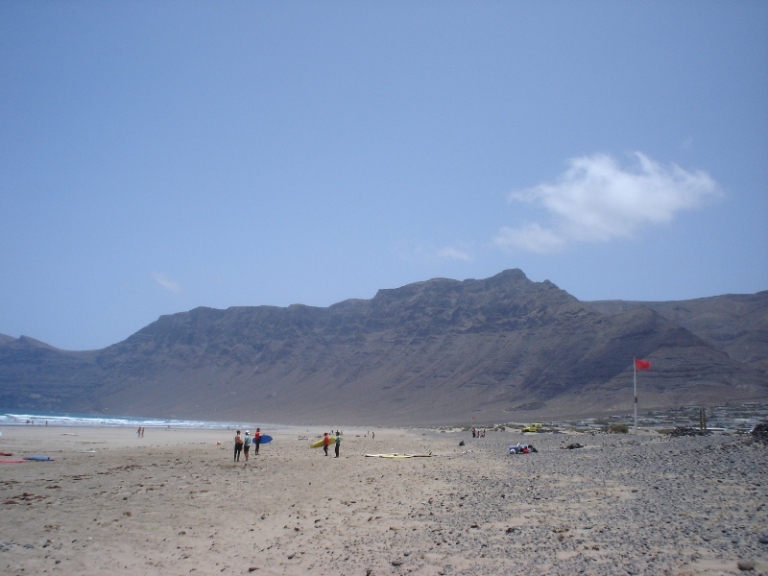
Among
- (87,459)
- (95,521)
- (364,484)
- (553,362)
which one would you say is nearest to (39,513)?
(95,521)

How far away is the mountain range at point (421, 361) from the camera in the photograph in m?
96.3

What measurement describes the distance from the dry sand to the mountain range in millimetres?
69469

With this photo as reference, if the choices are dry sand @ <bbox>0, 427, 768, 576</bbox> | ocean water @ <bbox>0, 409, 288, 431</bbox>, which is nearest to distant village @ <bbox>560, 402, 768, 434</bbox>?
dry sand @ <bbox>0, 427, 768, 576</bbox>

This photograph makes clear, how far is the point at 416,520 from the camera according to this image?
11922mm

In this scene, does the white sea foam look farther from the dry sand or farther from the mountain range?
the dry sand

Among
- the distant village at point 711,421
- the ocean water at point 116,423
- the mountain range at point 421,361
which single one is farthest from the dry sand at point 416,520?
the mountain range at point 421,361

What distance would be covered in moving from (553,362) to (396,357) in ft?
129

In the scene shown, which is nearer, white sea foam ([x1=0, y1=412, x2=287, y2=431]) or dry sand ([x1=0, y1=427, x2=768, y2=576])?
dry sand ([x1=0, y1=427, x2=768, y2=576])

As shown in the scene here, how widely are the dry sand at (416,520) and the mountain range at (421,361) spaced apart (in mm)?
69469

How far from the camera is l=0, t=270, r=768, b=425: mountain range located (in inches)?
3792

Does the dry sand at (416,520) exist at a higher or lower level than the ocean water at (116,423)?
higher

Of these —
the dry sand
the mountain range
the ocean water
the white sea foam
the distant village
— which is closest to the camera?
the dry sand

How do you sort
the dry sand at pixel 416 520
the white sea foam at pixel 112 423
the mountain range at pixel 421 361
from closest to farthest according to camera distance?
1. the dry sand at pixel 416 520
2. the white sea foam at pixel 112 423
3. the mountain range at pixel 421 361

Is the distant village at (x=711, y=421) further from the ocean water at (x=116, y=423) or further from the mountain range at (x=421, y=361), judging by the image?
the ocean water at (x=116, y=423)
